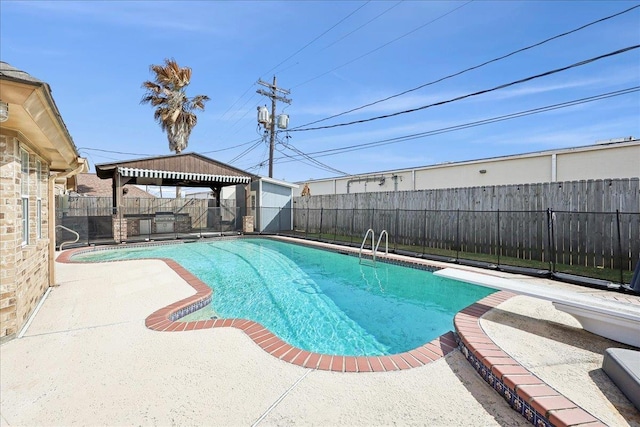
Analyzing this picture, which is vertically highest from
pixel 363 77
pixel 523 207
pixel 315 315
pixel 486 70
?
pixel 363 77

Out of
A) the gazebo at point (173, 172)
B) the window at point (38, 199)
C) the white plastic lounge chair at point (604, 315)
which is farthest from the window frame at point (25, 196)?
the gazebo at point (173, 172)

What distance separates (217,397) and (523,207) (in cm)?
913

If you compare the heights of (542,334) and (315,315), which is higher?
(542,334)

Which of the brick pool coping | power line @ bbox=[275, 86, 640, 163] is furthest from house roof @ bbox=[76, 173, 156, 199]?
the brick pool coping

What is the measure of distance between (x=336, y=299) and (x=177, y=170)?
11.6m

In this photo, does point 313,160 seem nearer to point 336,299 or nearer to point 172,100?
point 172,100

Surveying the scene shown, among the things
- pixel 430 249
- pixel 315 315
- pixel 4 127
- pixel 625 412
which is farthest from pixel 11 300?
pixel 430 249

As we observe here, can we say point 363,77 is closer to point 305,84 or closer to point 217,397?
point 305,84

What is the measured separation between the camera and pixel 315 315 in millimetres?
4980

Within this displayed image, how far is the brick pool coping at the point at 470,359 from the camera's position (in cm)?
194

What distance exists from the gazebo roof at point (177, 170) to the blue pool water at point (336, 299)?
13.7ft

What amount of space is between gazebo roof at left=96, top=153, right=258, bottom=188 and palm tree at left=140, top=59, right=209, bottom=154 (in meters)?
3.31

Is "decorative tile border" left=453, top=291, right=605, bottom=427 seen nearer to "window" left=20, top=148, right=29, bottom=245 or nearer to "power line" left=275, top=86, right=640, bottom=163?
"window" left=20, top=148, right=29, bottom=245

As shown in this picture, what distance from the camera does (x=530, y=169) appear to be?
41.4 feet
